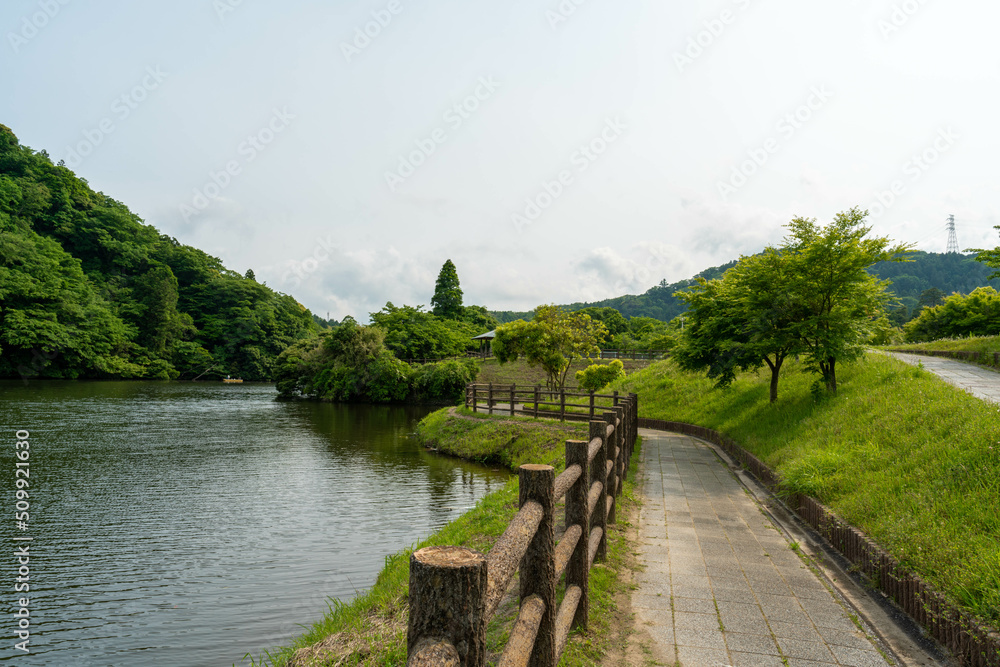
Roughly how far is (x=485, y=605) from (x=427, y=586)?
0.19 metres

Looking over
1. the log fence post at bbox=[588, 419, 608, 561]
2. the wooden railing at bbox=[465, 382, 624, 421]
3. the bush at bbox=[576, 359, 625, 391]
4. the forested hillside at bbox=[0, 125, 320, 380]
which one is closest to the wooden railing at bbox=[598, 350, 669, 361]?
the bush at bbox=[576, 359, 625, 391]

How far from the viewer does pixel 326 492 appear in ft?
40.9

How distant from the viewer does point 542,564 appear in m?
2.45

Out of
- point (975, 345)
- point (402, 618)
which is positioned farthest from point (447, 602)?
point (975, 345)

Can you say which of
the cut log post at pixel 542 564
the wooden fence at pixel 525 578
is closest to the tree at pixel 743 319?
the wooden fence at pixel 525 578

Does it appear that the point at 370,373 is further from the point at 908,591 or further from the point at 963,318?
the point at 908,591

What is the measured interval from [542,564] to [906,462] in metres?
5.46

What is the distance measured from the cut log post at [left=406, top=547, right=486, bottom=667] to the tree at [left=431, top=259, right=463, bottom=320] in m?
69.7

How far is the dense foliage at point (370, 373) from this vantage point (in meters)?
38.8

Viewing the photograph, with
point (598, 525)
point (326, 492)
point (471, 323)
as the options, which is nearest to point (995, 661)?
point (598, 525)

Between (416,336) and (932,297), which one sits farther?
(932,297)

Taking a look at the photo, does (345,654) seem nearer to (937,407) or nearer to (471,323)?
(937,407)

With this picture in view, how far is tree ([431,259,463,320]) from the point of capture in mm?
71500

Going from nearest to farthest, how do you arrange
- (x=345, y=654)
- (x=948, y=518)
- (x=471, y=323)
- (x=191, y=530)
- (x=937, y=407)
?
(x=345, y=654)
(x=948, y=518)
(x=937, y=407)
(x=191, y=530)
(x=471, y=323)
